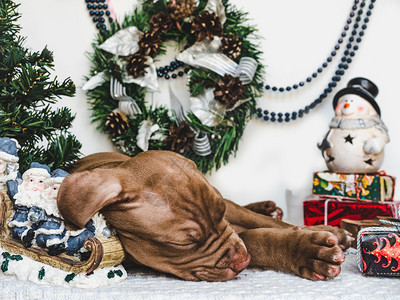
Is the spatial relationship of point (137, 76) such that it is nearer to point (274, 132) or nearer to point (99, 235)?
point (274, 132)

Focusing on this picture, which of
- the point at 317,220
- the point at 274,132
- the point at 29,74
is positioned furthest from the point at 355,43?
the point at 29,74

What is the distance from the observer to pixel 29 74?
3.42 ft

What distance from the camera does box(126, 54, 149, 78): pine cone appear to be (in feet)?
5.36

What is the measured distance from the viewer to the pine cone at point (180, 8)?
5.40ft

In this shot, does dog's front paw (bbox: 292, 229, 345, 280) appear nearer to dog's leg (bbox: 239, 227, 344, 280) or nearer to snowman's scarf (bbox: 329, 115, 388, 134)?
dog's leg (bbox: 239, 227, 344, 280)

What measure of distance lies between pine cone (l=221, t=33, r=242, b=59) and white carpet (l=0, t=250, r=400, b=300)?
2.92 feet

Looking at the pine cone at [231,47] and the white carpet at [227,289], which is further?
the pine cone at [231,47]

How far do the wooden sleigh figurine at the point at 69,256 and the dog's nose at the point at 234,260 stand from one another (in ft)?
0.70

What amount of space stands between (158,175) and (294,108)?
41.3 inches

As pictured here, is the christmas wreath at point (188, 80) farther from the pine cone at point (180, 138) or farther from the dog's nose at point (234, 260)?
the dog's nose at point (234, 260)

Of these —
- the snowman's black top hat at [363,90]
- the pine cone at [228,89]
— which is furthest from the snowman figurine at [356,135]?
the pine cone at [228,89]

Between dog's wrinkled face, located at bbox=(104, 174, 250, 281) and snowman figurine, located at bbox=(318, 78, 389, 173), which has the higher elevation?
snowman figurine, located at bbox=(318, 78, 389, 173)

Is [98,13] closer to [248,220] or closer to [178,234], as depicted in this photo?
[248,220]

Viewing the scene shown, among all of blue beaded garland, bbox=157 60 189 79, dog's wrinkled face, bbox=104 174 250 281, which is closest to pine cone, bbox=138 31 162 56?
blue beaded garland, bbox=157 60 189 79
